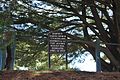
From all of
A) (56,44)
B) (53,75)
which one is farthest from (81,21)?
(53,75)

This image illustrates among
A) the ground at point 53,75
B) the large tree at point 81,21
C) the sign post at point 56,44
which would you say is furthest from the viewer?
the large tree at point 81,21

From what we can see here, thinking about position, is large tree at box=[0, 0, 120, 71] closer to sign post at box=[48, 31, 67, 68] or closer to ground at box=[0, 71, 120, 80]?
sign post at box=[48, 31, 67, 68]

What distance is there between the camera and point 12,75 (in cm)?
870

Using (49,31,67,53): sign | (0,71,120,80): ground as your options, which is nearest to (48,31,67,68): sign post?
(49,31,67,53): sign

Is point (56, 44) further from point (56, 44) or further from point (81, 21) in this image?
point (81, 21)

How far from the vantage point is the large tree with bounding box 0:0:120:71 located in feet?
55.3

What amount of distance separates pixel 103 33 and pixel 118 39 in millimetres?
869

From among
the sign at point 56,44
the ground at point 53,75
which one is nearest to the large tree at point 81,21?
the sign at point 56,44

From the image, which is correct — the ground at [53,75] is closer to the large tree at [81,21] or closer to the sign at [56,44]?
the sign at [56,44]

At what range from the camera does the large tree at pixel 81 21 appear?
16.9 m

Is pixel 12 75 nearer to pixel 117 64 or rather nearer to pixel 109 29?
pixel 117 64

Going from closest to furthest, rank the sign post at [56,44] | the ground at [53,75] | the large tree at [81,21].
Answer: the ground at [53,75] → the sign post at [56,44] → the large tree at [81,21]

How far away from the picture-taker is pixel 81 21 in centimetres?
1908

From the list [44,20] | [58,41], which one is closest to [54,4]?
[44,20]
